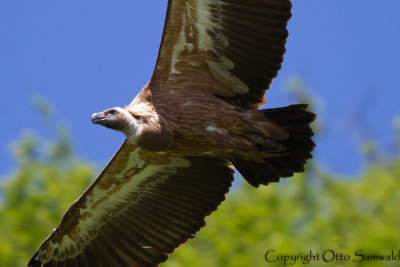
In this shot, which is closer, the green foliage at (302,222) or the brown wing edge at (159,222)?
the brown wing edge at (159,222)

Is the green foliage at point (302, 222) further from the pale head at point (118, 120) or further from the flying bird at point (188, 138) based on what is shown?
the pale head at point (118, 120)

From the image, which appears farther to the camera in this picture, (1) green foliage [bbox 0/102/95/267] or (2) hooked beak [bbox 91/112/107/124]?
(1) green foliage [bbox 0/102/95/267]

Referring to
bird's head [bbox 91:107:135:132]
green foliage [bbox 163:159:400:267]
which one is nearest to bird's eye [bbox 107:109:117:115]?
bird's head [bbox 91:107:135:132]

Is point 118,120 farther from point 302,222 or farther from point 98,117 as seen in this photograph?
point 302,222

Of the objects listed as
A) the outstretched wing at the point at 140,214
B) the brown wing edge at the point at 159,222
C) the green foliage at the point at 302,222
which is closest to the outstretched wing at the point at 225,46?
the outstretched wing at the point at 140,214

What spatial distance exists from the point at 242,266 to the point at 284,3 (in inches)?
231

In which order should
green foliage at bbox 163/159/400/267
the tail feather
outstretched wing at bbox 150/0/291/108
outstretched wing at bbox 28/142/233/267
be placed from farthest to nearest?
green foliage at bbox 163/159/400/267 → outstretched wing at bbox 28/142/233/267 → the tail feather → outstretched wing at bbox 150/0/291/108

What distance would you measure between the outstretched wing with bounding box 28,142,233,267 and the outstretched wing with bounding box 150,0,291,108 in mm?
1107

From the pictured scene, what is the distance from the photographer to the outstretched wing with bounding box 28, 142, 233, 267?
11.1m

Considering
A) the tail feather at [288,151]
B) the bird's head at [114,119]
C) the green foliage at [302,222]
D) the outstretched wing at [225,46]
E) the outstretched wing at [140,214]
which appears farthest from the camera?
the green foliage at [302,222]

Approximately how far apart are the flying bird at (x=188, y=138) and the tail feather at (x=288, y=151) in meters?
0.01

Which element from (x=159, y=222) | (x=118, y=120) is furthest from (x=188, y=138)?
(x=159, y=222)

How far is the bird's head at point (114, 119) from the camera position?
31.8ft

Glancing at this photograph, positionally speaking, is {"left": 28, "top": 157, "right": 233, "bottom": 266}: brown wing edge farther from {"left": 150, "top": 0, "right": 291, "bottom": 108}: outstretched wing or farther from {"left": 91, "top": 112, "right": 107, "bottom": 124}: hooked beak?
{"left": 91, "top": 112, "right": 107, "bottom": 124}: hooked beak
